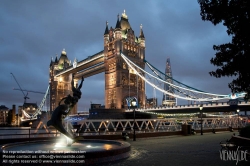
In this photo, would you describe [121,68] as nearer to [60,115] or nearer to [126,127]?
[126,127]

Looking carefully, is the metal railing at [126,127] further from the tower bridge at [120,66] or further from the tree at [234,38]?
the tower bridge at [120,66]

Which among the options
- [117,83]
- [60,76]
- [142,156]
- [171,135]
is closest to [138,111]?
[117,83]

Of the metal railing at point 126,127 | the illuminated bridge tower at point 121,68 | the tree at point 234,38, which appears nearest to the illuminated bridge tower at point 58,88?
the illuminated bridge tower at point 121,68

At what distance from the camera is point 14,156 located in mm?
9602

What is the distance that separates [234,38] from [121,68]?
66.0m

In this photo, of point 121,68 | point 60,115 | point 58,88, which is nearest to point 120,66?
point 121,68

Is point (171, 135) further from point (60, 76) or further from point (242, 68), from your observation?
point (60, 76)

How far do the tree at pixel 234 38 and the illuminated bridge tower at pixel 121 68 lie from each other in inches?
2384

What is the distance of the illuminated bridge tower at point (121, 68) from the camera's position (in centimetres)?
7450

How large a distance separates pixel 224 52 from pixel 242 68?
3.75ft

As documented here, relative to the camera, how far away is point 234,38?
424 inches

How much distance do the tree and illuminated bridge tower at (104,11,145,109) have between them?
6054 cm

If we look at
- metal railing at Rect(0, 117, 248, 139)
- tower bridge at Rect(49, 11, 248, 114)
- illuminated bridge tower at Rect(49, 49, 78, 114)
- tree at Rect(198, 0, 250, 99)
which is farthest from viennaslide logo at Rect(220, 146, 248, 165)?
illuminated bridge tower at Rect(49, 49, 78, 114)

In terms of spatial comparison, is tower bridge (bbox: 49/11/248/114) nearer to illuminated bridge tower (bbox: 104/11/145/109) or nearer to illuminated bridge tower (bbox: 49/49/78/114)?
illuminated bridge tower (bbox: 104/11/145/109)
